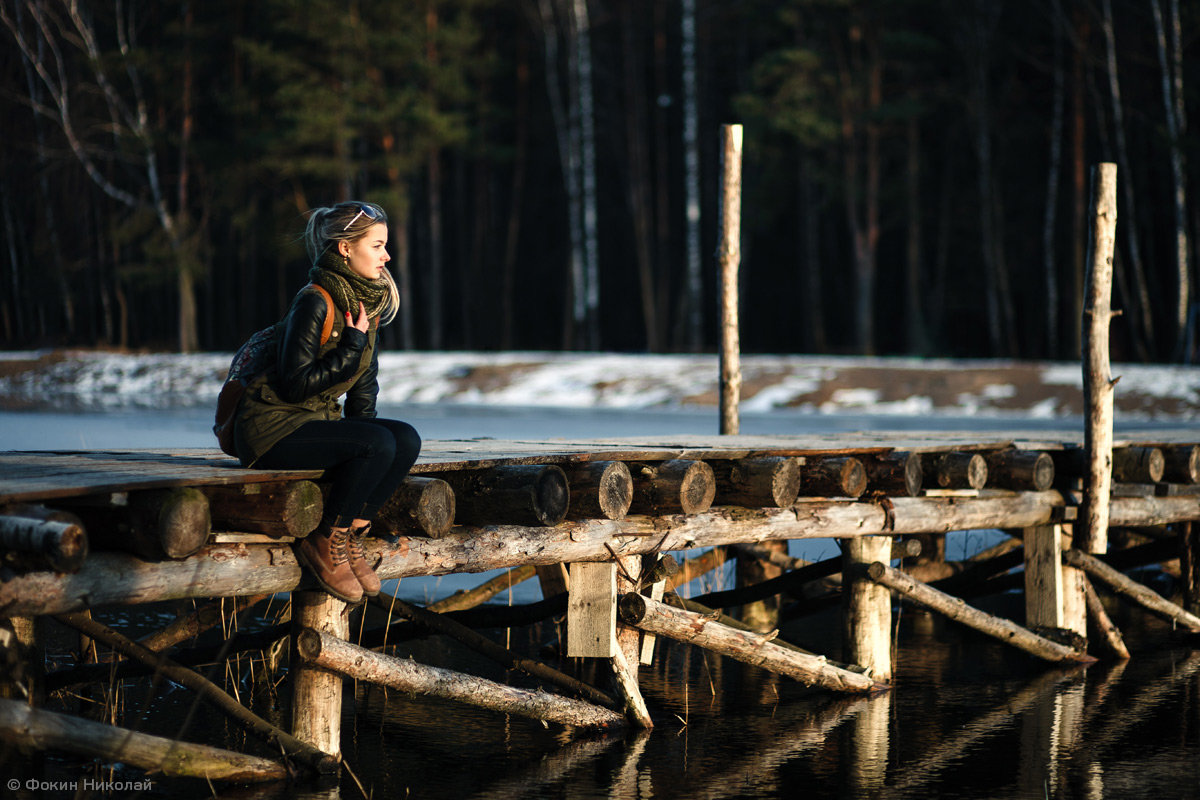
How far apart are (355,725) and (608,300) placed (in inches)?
1448

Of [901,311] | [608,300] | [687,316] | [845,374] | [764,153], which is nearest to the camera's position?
[845,374]

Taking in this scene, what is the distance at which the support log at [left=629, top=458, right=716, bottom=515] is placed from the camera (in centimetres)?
707

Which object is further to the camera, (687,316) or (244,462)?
(687,316)

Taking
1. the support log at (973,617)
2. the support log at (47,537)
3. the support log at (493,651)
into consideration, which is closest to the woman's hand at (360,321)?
the support log at (47,537)

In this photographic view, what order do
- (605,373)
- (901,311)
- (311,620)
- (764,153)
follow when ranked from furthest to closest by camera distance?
(901,311) < (764,153) < (605,373) < (311,620)

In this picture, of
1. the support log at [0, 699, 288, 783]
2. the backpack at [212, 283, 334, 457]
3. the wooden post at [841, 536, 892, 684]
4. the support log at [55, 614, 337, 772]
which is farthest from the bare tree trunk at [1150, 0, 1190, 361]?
the support log at [0, 699, 288, 783]

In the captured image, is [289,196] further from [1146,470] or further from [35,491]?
[35,491]

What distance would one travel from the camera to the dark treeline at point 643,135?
28.1m

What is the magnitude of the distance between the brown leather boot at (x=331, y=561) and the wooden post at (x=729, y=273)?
5.89 metres

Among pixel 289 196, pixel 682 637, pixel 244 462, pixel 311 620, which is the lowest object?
pixel 682 637

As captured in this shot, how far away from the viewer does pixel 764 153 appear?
3250 centimetres

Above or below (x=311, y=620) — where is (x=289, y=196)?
above

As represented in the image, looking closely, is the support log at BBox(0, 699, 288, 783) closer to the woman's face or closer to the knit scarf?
the knit scarf

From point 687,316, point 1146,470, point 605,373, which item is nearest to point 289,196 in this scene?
point 687,316
